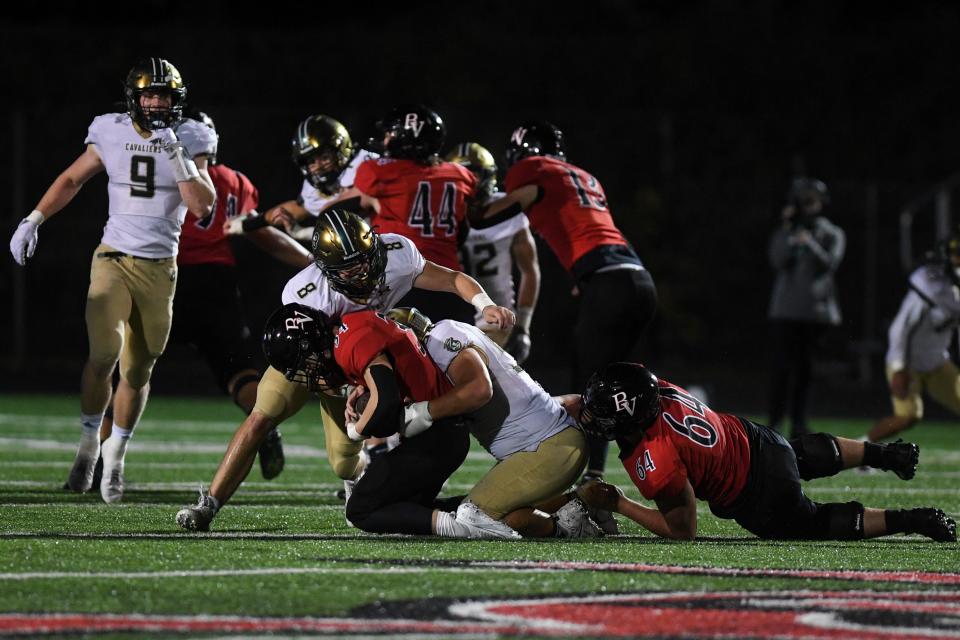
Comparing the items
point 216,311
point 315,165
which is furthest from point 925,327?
point 216,311

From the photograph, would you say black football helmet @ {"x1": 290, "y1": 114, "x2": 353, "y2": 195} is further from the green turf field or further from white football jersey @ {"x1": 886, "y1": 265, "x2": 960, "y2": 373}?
white football jersey @ {"x1": 886, "y1": 265, "x2": 960, "y2": 373}

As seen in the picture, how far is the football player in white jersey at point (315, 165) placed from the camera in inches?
283

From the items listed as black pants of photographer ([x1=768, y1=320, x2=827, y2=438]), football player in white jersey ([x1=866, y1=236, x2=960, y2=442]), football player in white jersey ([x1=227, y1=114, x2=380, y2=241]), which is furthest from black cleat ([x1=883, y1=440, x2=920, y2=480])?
black pants of photographer ([x1=768, y1=320, x2=827, y2=438])

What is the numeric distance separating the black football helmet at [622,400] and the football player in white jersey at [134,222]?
6.85 ft

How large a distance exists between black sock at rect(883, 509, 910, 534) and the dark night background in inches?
346

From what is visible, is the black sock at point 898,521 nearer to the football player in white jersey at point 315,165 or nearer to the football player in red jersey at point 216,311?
the football player in white jersey at point 315,165

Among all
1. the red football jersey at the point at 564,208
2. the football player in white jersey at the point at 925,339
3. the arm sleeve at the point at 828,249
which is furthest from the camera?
the arm sleeve at the point at 828,249

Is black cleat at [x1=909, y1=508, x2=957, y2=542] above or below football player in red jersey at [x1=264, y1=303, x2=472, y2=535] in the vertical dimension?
below

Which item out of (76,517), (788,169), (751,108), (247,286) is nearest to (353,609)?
(76,517)

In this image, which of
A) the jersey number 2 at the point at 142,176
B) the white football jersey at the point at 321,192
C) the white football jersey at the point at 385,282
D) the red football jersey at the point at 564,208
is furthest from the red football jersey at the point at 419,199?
the white football jersey at the point at 385,282

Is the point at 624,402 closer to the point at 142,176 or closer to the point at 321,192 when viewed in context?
the point at 142,176

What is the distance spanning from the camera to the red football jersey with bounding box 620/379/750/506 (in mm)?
5539

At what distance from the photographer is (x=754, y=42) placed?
2255cm

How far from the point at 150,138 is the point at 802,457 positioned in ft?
9.66
